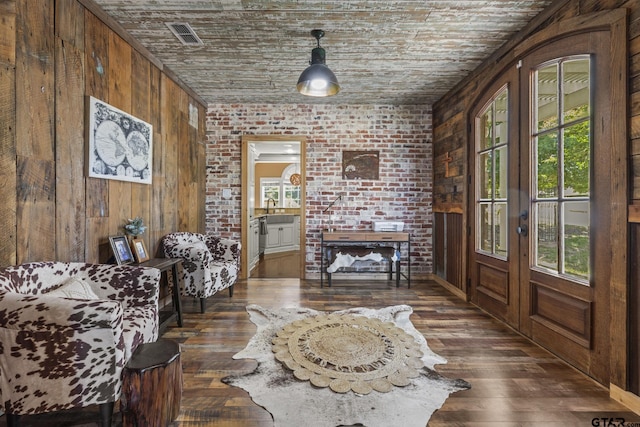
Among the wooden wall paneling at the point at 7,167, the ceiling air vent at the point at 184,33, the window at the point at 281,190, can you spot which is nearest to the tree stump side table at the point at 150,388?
the wooden wall paneling at the point at 7,167

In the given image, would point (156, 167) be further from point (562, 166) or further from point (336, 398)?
point (562, 166)

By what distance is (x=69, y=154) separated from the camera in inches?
89.9

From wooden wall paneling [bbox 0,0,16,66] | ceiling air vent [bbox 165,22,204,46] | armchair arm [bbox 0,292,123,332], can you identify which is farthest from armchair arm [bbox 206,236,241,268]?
wooden wall paneling [bbox 0,0,16,66]

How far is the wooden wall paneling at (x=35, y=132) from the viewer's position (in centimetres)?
191

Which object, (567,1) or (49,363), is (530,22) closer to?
(567,1)

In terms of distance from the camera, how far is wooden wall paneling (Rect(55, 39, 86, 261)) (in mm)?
2191

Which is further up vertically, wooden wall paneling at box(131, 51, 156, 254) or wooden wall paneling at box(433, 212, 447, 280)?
wooden wall paneling at box(131, 51, 156, 254)

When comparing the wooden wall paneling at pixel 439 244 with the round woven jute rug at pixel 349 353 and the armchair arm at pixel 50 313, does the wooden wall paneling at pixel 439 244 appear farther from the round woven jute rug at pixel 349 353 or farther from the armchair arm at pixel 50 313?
the armchair arm at pixel 50 313

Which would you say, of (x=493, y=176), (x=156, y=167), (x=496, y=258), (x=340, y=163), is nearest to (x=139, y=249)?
(x=156, y=167)

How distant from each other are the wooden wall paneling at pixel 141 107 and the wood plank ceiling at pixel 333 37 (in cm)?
21

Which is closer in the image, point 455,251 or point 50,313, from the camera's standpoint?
point 50,313

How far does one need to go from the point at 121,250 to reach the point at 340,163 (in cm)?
324

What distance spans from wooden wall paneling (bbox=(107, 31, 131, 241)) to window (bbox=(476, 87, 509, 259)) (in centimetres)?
360

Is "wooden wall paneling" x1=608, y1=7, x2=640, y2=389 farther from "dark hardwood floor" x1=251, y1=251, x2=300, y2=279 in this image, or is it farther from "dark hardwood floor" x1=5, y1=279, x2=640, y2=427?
"dark hardwood floor" x1=251, y1=251, x2=300, y2=279
